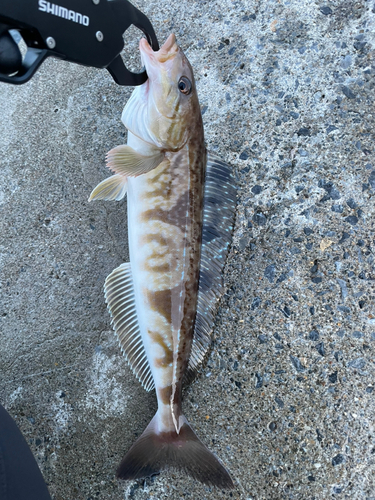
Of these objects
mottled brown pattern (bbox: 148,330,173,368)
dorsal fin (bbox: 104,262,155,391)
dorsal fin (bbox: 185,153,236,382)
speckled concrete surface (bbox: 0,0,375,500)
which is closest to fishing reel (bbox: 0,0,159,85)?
dorsal fin (bbox: 185,153,236,382)

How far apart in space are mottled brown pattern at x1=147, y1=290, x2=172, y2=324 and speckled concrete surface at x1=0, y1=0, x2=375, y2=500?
1.24ft

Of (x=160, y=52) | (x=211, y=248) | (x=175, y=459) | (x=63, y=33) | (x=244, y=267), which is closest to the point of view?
(x=63, y=33)

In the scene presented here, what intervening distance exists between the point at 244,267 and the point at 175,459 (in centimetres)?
116

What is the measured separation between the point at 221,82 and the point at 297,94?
513 mm

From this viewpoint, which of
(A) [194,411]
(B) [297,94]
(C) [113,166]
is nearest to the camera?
(C) [113,166]

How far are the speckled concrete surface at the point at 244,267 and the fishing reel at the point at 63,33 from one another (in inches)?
35.4

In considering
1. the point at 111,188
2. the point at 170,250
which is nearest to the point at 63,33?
the point at 111,188

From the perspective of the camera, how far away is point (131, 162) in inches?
76.8

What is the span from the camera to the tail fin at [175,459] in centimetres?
192

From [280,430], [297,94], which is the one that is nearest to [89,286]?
[280,430]

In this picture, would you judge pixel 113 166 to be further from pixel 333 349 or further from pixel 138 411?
pixel 333 349

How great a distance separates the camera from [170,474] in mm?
2037

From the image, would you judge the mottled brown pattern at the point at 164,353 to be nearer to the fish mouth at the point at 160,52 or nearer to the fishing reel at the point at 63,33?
the fishing reel at the point at 63,33

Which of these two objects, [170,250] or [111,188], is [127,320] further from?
[111,188]
